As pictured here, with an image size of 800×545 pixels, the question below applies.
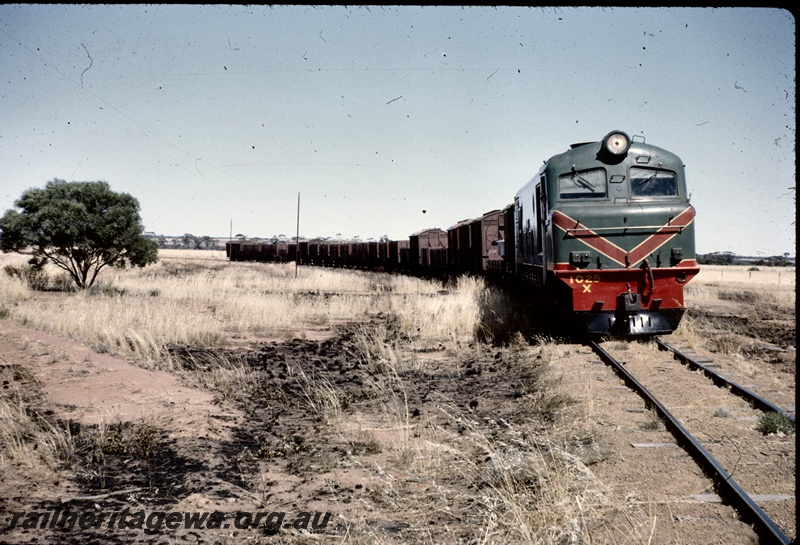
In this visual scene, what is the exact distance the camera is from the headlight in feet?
31.1

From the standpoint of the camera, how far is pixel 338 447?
5.49 meters

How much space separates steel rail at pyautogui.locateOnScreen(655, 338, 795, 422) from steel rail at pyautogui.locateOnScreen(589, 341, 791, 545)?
977mm

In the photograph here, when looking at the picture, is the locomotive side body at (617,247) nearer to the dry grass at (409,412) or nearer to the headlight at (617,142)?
the headlight at (617,142)

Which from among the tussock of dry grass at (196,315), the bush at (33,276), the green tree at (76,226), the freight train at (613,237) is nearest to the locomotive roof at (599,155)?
the freight train at (613,237)

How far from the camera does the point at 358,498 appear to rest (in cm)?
429

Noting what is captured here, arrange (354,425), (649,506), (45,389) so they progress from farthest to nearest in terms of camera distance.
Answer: (45,389), (354,425), (649,506)

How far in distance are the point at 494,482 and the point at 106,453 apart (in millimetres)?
3214

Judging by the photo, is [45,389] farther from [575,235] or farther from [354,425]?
[575,235]

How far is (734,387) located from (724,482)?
3.35m

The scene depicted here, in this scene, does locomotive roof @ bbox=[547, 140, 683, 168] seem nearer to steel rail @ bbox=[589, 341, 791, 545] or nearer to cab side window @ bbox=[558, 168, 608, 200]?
cab side window @ bbox=[558, 168, 608, 200]

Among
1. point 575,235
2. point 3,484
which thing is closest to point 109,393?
point 3,484

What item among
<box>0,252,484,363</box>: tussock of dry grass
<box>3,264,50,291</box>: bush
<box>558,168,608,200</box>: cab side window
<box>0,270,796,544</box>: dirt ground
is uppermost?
<box>558,168,608,200</box>: cab side window

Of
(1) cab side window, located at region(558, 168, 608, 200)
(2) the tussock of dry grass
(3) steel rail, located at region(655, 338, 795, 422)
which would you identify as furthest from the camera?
(2) the tussock of dry grass

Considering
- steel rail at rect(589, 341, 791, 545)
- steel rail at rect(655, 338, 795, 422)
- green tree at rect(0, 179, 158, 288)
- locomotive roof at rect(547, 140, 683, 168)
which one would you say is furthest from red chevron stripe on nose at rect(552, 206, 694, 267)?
green tree at rect(0, 179, 158, 288)
